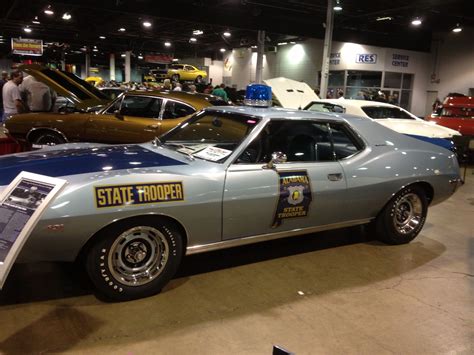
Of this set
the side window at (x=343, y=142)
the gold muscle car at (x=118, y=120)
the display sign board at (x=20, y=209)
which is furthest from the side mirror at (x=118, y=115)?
the display sign board at (x=20, y=209)

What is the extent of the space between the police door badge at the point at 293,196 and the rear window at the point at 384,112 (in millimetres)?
7130

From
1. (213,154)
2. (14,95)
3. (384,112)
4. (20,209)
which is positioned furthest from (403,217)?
(14,95)

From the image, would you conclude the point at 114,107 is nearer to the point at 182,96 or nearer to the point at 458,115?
the point at 182,96

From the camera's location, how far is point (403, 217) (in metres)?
5.00

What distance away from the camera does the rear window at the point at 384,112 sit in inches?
416

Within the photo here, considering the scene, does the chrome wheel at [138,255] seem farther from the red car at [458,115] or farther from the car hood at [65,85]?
the red car at [458,115]

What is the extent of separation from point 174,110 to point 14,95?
153 inches

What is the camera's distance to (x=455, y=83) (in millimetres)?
24484

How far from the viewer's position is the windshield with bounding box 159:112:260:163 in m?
3.86

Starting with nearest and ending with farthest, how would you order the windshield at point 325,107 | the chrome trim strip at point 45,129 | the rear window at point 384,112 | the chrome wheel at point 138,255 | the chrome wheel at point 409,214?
1. the chrome wheel at point 138,255
2. the chrome wheel at point 409,214
3. the chrome trim strip at point 45,129
4. the windshield at point 325,107
5. the rear window at point 384,112

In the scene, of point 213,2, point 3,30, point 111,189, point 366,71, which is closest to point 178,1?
point 213,2

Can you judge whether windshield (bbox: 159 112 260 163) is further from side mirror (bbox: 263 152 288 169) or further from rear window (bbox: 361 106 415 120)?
rear window (bbox: 361 106 415 120)

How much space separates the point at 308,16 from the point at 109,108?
15.5 meters

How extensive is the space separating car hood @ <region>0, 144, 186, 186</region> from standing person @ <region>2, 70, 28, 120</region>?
18.5 feet
